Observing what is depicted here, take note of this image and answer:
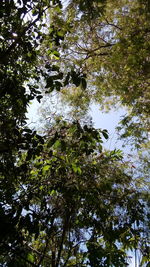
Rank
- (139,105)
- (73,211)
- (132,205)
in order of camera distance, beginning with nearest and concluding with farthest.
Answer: (132,205)
(73,211)
(139,105)

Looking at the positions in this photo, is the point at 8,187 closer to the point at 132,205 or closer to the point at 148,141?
the point at 132,205

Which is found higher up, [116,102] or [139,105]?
[116,102]

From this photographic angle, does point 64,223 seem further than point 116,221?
Yes

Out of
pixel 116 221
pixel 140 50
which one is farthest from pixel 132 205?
pixel 140 50

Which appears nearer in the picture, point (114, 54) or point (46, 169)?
point (46, 169)

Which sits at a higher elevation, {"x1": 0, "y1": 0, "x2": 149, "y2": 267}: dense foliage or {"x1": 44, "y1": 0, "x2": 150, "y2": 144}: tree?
{"x1": 44, "y1": 0, "x2": 150, "y2": 144}: tree

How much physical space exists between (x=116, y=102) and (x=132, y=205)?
492 cm

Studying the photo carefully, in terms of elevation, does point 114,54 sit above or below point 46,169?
above

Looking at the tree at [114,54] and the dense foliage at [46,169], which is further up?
the tree at [114,54]

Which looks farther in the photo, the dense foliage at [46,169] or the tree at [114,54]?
the tree at [114,54]

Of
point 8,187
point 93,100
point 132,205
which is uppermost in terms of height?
point 93,100

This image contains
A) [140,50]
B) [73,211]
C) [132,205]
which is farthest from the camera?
[140,50]

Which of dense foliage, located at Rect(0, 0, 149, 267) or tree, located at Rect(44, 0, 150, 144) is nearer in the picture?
dense foliage, located at Rect(0, 0, 149, 267)

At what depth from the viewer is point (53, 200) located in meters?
3.59
